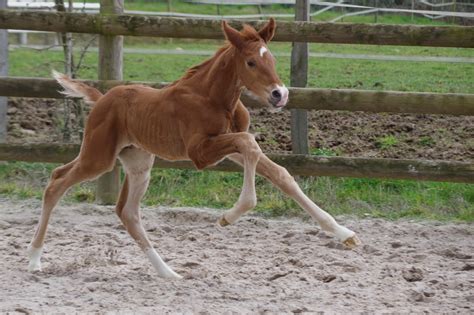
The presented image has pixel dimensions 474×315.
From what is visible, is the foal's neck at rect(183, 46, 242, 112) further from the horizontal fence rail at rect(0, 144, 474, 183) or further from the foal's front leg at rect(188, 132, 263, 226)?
the horizontal fence rail at rect(0, 144, 474, 183)

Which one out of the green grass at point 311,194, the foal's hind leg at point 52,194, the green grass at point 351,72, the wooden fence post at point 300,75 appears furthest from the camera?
the green grass at point 351,72

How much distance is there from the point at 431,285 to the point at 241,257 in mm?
1301

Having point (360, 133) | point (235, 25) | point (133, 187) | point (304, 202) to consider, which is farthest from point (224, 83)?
point (360, 133)

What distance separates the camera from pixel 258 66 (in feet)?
14.9

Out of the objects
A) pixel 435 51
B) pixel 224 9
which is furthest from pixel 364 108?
pixel 224 9

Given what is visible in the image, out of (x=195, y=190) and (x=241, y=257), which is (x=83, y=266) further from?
(x=195, y=190)

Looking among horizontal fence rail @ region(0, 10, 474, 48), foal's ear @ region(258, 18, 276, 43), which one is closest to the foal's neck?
foal's ear @ region(258, 18, 276, 43)

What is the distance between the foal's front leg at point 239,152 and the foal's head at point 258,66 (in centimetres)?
24

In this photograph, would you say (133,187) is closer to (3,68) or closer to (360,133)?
(3,68)

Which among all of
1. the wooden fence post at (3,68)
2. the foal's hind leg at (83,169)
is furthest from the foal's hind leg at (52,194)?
the wooden fence post at (3,68)

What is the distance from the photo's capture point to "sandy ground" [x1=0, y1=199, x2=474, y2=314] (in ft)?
15.1

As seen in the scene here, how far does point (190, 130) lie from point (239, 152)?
378 mm

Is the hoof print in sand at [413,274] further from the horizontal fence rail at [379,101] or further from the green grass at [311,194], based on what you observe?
the horizontal fence rail at [379,101]

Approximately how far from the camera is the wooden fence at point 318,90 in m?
Result: 6.59
